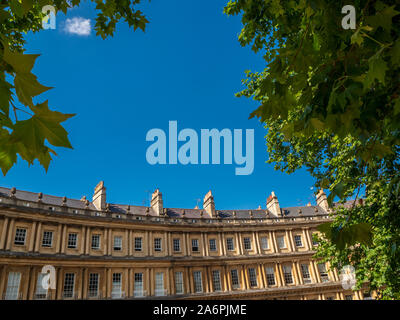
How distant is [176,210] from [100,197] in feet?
34.8

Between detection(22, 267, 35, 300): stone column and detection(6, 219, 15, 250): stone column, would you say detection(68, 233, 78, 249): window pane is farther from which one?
detection(6, 219, 15, 250): stone column

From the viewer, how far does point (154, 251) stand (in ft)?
93.4

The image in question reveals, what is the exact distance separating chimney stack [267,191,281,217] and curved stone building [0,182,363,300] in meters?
0.14

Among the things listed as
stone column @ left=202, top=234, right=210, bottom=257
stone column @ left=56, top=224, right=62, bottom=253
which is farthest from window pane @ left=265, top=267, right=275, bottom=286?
stone column @ left=56, top=224, right=62, bottom=253

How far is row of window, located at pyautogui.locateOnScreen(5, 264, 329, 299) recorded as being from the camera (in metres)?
20.9

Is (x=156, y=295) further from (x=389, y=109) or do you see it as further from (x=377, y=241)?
(x=389, y=109)

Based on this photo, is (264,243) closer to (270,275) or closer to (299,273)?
(270,275)

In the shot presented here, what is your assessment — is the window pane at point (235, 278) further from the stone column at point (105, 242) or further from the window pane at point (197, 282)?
the stone column at point (105, 242)

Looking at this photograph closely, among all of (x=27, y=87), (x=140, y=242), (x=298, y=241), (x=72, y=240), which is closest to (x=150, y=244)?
(x=140, y=242)

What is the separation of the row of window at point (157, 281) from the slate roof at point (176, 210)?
6787 millimetres

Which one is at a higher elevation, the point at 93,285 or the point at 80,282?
the point at 80,282

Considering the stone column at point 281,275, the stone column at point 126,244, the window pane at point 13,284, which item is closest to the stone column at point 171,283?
the stone column at point 126,244
